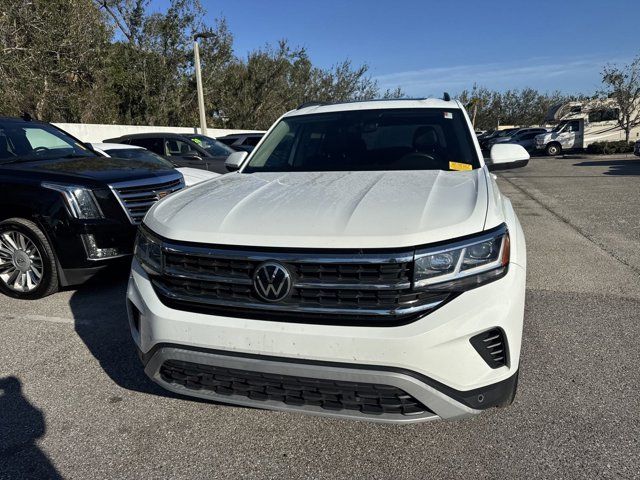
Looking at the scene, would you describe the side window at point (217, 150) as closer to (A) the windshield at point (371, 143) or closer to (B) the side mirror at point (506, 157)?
(A) the windshield at point (371, 143)

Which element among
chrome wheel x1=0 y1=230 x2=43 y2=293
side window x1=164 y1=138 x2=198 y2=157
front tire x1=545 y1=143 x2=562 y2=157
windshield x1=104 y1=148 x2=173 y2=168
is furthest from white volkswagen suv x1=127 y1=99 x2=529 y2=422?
front tire x1=545 y1=143 x2=562 y2=157

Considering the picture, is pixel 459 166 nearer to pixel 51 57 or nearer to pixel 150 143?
pixel 150 143

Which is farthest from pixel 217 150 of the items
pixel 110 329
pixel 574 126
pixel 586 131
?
pixel 586 131

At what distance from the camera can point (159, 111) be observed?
81.0 ft

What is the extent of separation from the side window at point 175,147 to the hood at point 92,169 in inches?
212

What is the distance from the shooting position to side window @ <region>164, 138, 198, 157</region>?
34.9 feet

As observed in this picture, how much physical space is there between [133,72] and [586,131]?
85.4 feet

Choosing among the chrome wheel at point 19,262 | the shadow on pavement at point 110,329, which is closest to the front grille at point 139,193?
the shadow on pavement at point 110,329

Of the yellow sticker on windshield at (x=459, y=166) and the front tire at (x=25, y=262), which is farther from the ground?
the yellow sticker on windshield at (x=459, y=166)

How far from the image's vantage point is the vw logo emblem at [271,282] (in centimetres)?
200

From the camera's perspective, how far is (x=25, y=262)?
4.39 metres

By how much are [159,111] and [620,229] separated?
22.7m

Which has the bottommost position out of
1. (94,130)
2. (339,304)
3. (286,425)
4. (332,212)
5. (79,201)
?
(286,425)

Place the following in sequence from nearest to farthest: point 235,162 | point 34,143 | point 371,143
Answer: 1. point 371,143
2. point 235,162
3. point 34,143
